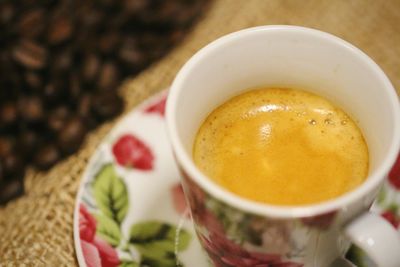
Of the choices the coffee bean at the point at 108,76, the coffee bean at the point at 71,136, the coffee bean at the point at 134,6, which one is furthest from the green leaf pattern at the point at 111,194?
the coffee bean at the point at 134,6

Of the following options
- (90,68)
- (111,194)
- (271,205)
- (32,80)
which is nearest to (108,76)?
(90,68)

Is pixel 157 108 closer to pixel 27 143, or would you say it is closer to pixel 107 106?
pixel 107 106

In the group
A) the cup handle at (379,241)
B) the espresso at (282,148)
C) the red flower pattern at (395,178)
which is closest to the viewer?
the cup handle at (379,241)

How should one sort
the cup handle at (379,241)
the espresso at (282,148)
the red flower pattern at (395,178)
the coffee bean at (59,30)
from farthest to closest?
the coffee bean at (59,30) < the red flower pattern at (395,178) < the espresso at (282,148) < the cup handle at (379,241)

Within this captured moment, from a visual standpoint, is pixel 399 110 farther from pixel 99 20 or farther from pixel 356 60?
pixel 99 20

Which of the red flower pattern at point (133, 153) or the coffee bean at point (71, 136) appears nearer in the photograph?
the red flower pattern at point (133, 153)

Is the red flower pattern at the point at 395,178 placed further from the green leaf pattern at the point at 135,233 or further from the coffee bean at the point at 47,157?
the coffee bean at the point at 47,157

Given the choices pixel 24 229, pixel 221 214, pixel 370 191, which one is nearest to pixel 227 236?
pixel 221 214
